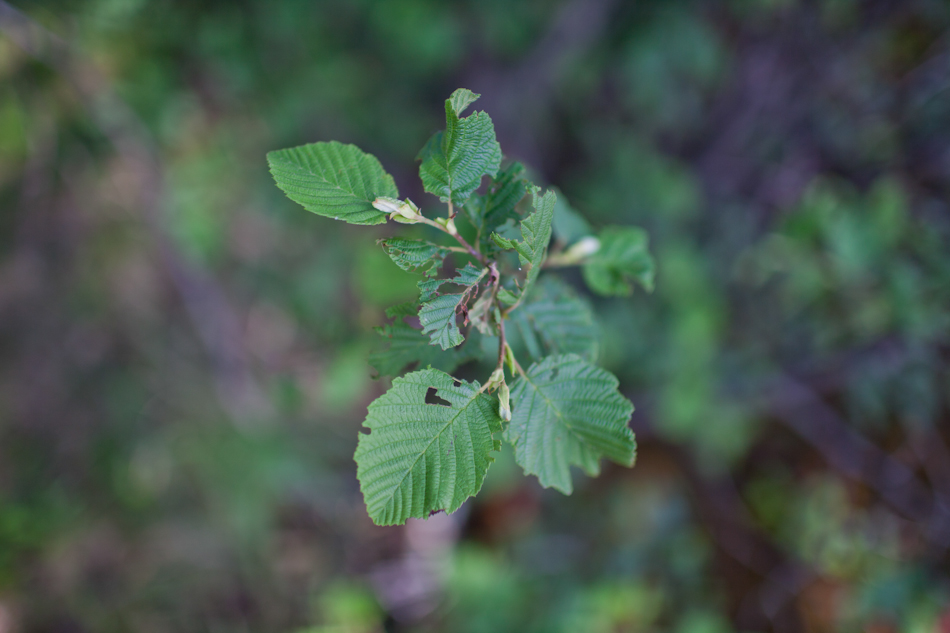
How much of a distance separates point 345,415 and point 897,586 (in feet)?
10.6

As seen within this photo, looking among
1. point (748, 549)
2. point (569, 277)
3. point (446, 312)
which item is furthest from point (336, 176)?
point (748, 549)

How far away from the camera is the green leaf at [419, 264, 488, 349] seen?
0.79m

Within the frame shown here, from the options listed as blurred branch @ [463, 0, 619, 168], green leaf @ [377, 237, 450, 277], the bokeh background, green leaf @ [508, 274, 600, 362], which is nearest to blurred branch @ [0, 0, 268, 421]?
the bokeh background

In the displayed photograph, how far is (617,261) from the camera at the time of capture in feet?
4.03

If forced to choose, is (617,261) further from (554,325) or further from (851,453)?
(851,453)

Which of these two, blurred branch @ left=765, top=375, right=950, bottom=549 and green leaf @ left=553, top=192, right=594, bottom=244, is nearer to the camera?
green leaf @ left=553, top=192, right=594, bottom=244

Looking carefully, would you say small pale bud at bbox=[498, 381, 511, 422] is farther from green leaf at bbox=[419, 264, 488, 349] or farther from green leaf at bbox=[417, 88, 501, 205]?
green leaf at bbox=[417, 88, 501, 205]

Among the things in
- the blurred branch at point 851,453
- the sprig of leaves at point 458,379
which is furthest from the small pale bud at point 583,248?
the blurred branch at point 851,453

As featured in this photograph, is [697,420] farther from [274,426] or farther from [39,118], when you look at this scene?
[39,118]

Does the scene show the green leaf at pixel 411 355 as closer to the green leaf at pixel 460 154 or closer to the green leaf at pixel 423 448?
the green leaf at pixel 423 448

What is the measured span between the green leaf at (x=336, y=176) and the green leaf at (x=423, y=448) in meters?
0.30

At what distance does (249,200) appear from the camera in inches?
128

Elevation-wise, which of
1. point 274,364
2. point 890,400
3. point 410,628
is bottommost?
point 890,400

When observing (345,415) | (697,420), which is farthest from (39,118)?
(697,420)
